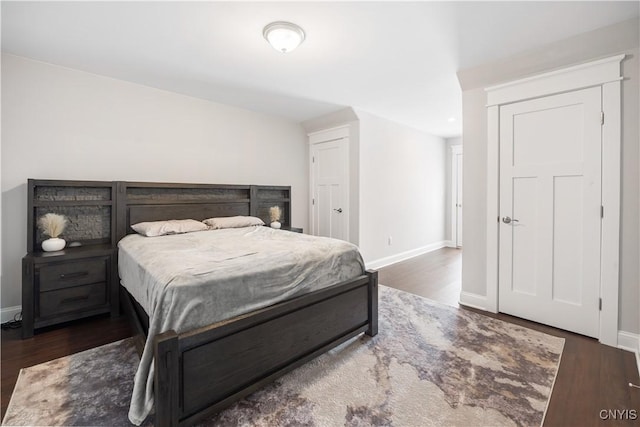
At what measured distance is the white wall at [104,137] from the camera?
101 inches

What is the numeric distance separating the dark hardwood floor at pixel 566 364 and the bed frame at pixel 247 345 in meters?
0.39

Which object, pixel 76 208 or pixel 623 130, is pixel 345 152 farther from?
pixel 76 208

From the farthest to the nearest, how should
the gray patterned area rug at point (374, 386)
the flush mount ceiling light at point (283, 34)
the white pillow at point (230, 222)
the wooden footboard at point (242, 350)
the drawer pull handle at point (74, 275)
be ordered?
the white pillow at point (230, 222), the drawer pull handle at point (74, 275), the flush mount ceiling light at point (283, 34), the gray patterned area rug at point (374, 386), the wooden footboard at point (242, 350)

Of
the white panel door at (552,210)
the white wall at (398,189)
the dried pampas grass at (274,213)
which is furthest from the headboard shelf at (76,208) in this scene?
the white panel door at (552,210)

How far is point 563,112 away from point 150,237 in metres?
3.88

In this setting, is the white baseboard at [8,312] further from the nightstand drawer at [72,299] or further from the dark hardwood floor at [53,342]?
the nightstand drawer at [72,299]

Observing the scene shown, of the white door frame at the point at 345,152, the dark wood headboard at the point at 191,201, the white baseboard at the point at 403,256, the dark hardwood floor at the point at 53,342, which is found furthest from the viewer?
the white baseboard at the point at 403,256

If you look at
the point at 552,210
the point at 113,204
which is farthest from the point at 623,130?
the point at 113,204

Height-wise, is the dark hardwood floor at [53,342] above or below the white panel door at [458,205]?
below

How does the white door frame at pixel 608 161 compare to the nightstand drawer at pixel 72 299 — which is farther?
the nightstand drawer at pixel 72 299

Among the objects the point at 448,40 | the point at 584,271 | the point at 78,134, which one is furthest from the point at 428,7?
the point at 78,134

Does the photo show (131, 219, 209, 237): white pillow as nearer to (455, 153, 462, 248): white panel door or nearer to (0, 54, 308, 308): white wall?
(0, 54, 308, 308): white wall

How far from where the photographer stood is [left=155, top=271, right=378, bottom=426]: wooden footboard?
4.20 ft

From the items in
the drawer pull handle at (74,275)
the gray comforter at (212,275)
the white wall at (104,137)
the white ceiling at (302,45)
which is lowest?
the drawer pull handle at (74,275)
